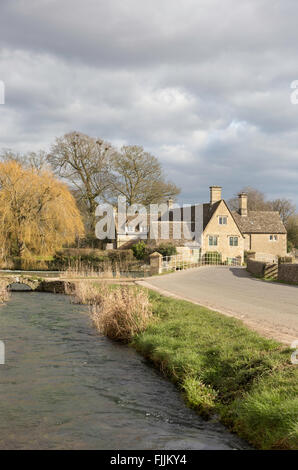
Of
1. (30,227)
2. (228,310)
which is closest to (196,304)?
(228,310)

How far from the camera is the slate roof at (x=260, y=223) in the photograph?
60875mm

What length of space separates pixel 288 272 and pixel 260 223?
122 feet

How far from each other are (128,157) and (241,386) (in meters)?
53.2

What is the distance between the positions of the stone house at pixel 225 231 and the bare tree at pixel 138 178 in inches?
119

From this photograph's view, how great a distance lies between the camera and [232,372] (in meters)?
8.14

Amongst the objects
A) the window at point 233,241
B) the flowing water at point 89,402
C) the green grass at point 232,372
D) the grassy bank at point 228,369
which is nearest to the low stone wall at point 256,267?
the grassy bank at point 228,369

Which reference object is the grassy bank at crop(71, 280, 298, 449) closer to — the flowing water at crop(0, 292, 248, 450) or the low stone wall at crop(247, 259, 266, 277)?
the flowing water at crop(0, 292, 248, 450)

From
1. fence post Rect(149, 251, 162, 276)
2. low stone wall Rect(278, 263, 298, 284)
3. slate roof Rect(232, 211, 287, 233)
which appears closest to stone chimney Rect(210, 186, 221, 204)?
slate roof Rect(232, 211, 287, 233)

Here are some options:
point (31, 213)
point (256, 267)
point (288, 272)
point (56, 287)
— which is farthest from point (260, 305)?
point (31, 213)

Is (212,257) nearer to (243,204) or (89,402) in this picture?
(243,204)

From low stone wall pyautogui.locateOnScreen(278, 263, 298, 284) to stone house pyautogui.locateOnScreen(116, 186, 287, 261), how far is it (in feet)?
84.0

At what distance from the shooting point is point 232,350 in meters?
8.95

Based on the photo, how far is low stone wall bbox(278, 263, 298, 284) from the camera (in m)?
24.9

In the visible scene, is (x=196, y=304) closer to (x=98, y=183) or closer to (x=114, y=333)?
(x=114, y=333)
